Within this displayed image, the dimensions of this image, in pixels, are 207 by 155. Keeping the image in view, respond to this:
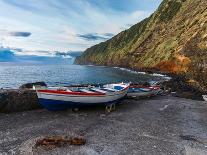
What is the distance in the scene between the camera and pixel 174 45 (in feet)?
330

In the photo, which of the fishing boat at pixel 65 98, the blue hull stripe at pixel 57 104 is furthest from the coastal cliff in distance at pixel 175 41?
the blue hull stripe at pixel 57 104

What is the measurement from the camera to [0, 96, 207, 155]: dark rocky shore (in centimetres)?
1603

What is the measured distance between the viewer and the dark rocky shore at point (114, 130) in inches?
631

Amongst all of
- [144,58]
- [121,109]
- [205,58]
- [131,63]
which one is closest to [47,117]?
[121,109]

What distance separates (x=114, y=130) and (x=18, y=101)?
9.92 m

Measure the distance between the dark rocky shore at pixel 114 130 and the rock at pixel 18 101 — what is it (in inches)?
34.8

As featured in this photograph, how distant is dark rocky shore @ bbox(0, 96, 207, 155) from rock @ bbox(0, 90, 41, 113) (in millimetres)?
883

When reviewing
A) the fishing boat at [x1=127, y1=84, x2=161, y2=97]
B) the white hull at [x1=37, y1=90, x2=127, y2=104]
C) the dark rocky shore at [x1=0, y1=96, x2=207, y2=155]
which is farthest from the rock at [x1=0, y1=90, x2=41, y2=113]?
the fishing boat at [x1=127, y1=84, x2=161, y2=97]

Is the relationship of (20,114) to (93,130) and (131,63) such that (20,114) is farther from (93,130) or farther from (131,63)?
(131,63)

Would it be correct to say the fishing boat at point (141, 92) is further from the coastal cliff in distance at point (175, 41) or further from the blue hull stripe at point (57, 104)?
the coastal cliff in distance at point (175, 41)

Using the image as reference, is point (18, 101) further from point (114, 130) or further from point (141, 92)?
point (141, 92)

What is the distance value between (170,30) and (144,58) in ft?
48.5

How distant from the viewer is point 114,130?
1959cm

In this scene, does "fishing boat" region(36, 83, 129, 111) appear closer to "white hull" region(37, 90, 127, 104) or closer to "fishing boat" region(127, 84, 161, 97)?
"white hull" region(37, 90, 127, 104)
